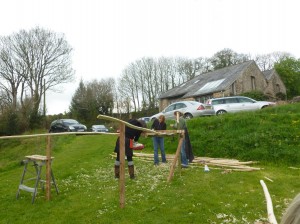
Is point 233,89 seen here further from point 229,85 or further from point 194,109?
point 194,109

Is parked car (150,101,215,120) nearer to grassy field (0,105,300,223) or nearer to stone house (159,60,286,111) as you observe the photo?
grassy field (0,105,300,223)

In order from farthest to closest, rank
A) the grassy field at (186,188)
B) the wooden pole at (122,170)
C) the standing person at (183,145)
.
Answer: the standing person at (183,145), the wooden pole at (122,170), the grassy field at (186,188)

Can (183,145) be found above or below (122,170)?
above

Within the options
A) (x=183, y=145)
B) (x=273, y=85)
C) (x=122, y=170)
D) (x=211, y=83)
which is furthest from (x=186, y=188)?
(x=273, y=85)

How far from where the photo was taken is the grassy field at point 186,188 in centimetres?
584

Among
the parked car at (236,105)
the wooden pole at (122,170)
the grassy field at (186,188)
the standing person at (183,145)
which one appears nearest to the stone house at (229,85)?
the parked car at (236,105)

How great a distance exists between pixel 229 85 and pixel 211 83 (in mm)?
3819

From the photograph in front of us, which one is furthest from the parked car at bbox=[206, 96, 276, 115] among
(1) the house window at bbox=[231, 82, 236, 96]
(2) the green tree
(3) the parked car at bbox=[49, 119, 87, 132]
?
(2) the green tree

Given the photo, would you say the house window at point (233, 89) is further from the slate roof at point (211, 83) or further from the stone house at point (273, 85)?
the stone house at point (273, 85)

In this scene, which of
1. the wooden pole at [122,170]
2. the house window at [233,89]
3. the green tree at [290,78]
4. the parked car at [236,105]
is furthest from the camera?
the green tree at [290,78]

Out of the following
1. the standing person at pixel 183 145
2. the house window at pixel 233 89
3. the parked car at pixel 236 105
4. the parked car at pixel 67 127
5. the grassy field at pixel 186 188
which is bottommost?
the grassy field at pixel 186 188

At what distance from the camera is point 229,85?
100 ft

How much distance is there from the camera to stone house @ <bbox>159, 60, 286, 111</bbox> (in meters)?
31.3

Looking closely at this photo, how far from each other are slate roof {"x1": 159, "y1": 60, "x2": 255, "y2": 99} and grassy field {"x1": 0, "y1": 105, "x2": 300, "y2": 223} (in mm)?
17704
